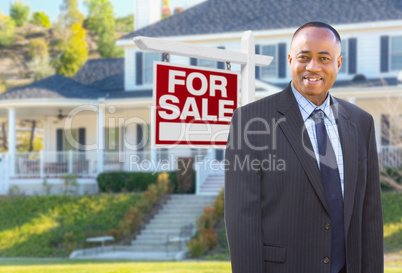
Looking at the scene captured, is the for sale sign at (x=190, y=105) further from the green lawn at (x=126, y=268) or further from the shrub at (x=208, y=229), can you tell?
the shrub at (x=208, y=229)

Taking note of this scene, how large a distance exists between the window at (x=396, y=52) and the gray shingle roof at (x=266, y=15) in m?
0.75

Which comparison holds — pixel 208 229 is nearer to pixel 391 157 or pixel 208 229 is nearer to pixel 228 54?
pixel 391 157

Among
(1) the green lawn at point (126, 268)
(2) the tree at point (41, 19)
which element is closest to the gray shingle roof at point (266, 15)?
(1) the green lawn at point (126, 268)

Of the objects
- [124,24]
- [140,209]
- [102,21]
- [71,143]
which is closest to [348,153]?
[140,209]

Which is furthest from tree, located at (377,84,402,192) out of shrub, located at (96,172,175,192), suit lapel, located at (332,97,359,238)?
suit lapel, located at (332,97,359,238)

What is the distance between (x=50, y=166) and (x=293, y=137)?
20.3 meters

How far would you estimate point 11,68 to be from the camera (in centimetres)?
7388

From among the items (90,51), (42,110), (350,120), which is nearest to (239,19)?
(42,110)

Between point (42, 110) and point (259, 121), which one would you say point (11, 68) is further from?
point (259, 121)

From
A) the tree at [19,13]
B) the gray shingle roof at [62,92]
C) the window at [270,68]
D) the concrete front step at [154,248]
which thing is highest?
the tree at [19,13]

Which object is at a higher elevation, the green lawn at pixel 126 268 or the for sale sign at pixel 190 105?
the for sale sign at pixel 190 105

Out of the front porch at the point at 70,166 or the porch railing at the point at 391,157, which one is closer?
the porch railing at the point at 391,157

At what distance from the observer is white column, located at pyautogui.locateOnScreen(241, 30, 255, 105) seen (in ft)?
18.1

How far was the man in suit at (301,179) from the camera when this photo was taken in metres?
3.00
